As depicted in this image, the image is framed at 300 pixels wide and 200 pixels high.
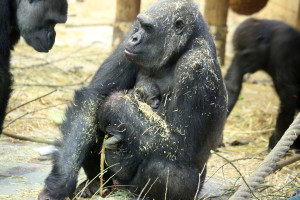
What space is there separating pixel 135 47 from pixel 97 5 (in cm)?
1254

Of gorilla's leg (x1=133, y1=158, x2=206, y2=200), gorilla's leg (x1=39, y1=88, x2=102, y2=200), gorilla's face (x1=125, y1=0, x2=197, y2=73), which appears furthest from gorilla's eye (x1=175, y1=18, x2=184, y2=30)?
gorilla's leg (x1=133, y1=158, x2=206, y2=200)

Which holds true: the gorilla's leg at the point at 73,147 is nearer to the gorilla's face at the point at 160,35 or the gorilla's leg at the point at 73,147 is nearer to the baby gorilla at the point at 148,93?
the baby gorilla at the point at 148,93

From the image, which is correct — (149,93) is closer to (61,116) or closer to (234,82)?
(61,116)

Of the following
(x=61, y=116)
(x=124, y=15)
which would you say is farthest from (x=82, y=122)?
(x=124, y=15)

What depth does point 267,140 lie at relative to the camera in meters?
6.73

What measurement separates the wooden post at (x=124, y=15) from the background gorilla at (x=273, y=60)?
11.4 ft

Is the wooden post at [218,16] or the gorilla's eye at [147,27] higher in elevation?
the gorilla's eye at [147,27]

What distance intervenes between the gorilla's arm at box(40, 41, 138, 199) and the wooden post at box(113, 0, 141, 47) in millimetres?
5902

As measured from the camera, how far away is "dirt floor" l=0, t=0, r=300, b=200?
438cm

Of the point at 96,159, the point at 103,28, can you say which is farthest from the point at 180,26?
the point at 103,28

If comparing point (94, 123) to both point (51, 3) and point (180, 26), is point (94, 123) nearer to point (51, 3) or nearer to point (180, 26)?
point (180, 26)

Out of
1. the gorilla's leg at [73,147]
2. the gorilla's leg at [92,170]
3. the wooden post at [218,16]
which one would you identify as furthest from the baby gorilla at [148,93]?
the wooden post at [218,16]

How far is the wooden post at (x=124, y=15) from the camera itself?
386 inches

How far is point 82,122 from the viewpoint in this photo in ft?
12.1
